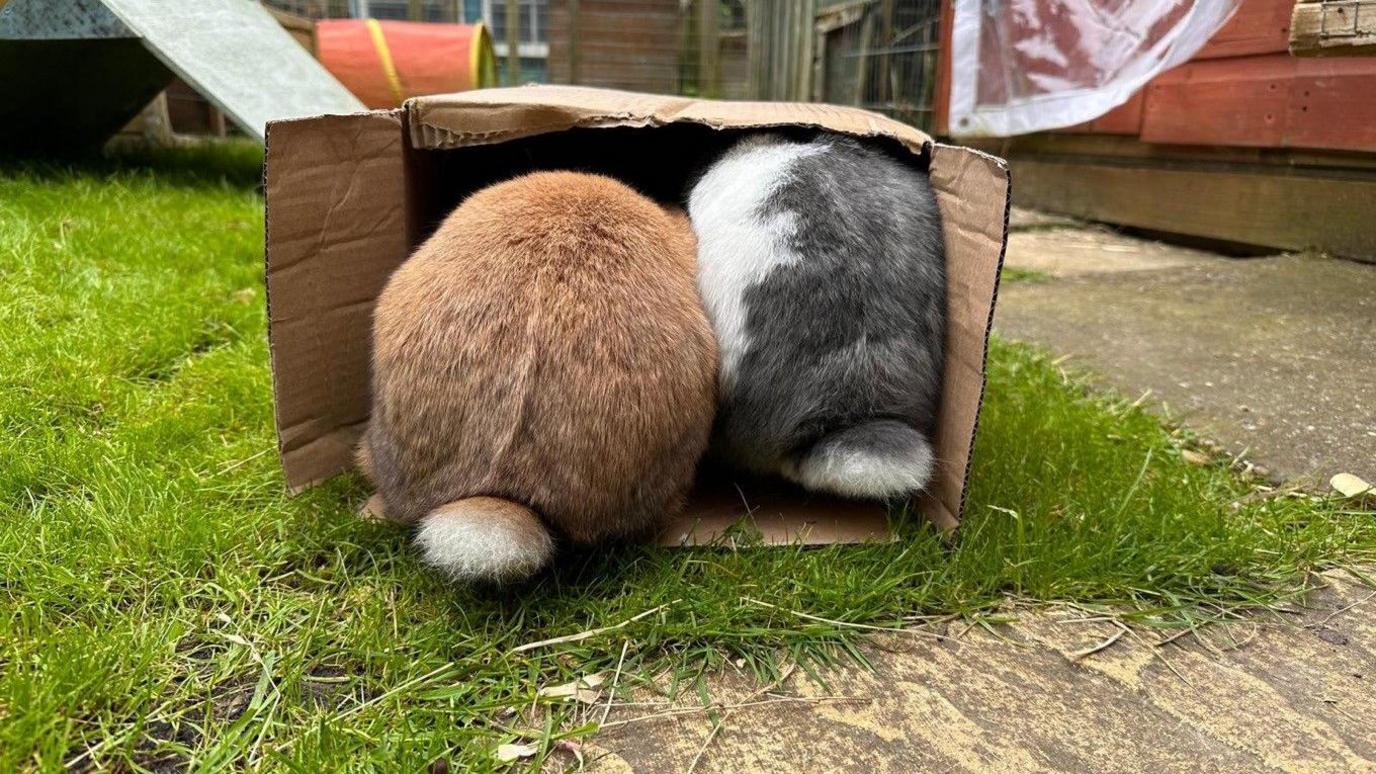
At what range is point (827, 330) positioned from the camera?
1.48m

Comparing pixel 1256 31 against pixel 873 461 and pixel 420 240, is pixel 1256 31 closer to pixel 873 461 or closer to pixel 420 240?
pixel 873 461

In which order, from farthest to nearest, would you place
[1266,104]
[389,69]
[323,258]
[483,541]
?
[389,69] → [1266,104] → [323,258] → [483,541]

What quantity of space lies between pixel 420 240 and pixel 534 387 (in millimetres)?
731

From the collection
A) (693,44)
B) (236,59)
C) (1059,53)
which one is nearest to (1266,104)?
(1059,53)

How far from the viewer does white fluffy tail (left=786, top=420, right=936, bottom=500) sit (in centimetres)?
141

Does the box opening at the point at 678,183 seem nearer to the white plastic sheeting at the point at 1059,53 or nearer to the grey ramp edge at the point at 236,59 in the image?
the grey ramp edge at the point at 236,59

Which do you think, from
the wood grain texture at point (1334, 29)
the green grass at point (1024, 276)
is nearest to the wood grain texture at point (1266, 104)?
the green grass at point (1024, 276)

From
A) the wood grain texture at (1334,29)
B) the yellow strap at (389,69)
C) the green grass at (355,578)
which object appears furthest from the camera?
the yellow strap at (389,69)

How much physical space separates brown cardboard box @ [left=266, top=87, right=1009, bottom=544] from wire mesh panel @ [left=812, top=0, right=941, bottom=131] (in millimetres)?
4205

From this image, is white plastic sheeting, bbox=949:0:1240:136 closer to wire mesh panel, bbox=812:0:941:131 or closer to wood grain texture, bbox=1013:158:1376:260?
wood grain texture, bbox=1013:158:1376:260

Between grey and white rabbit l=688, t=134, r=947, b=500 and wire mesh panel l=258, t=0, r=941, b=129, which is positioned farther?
wire mesh panel l=258, t=0, r=941, b=129

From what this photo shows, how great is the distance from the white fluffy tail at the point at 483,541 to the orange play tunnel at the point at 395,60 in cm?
461

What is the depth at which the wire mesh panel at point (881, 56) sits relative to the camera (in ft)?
18.3

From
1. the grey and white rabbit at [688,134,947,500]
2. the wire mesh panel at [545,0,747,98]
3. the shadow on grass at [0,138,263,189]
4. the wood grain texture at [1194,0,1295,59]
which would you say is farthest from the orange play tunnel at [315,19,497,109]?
the grey and white rabbit at [688,134,947,500]
